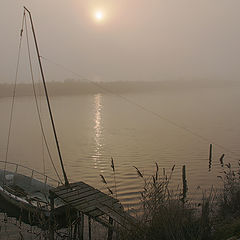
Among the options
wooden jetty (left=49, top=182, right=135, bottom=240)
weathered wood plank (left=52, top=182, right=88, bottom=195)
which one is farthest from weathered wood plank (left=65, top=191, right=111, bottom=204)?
weathered wood plank (left=52, top=182, right=88, bottom=195)

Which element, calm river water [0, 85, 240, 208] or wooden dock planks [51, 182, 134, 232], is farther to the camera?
calm river water [0, 85, 240, 208]

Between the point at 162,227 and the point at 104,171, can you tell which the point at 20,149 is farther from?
the point at 162,227

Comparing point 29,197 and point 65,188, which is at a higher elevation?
point 65,188

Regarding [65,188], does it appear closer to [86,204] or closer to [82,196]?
[82,196]

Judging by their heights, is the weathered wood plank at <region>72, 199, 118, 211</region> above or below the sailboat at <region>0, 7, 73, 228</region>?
above

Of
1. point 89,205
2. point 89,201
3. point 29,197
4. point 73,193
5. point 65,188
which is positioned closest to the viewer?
point 89,205

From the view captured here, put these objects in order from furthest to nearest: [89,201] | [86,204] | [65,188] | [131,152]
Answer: [131,152], [65,188], [89,201], [86,204]

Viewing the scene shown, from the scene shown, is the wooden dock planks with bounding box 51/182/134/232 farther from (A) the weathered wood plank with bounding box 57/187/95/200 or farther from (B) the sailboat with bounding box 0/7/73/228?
(B) the sailboat with bounding box 0/7/73/228

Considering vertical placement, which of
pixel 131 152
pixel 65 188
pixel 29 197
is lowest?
pixel 29 197

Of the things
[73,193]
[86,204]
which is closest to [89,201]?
[86,204]

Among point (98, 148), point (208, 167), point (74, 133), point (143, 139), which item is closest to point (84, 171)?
point (98, 148)

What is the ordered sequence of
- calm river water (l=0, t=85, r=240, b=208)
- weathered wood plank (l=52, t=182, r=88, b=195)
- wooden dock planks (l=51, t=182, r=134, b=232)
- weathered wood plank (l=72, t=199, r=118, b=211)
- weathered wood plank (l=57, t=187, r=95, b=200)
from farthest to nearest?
1. calm river water (l=0, t=85, r=240, b=208)
2. weathered wood plank (l=52, t=182, r=88, b=195)
3. weathered wood plank (l=57, t=187, r=95, b=200)
4. weathered wood plank (l=72, t=199, r=118, b=211)
5. wooden dock planks (l=51, t=182, r=134, b=232)

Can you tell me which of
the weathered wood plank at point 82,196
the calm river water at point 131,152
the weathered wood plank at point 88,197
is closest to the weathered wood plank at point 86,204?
the weathered wood plank at point 88,197

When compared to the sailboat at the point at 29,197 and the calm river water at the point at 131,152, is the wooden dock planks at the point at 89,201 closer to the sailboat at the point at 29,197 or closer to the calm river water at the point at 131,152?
the sailboat at the point at 29,197
